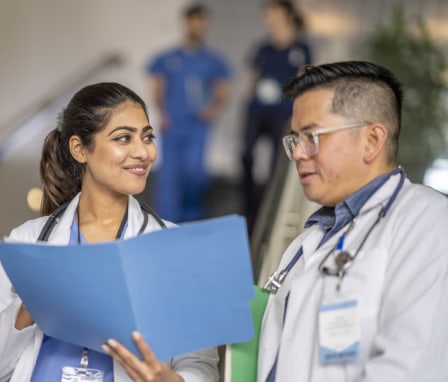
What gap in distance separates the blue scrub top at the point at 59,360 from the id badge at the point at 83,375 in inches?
0.4

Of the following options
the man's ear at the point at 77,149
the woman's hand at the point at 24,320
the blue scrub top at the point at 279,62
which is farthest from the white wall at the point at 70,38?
the woman's hand at the point at 24,320

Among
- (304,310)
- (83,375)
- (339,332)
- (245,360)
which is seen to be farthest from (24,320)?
(339,332)

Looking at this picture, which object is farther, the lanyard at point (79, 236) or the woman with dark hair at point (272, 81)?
the woman with dark hair at point (272, 81)

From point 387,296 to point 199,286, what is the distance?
45 centimetres

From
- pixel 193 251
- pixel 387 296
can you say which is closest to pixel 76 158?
pixel 193 251

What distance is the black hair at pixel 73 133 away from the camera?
102 inches

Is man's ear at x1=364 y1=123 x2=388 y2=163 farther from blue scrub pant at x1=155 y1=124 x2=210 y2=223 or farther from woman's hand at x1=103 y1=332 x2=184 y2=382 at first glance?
blue scrub pant at x1=155 y1=124 x2=210 y2=223

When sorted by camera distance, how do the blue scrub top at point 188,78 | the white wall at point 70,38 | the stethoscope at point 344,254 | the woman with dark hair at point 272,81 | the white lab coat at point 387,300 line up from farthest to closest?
the white wall at point 70,38 → the blue scrub top at point 188,78 → the woman with dark hair at point 272,81 → the stethoscope at point 344,254 → the white lab coat at point 387,300

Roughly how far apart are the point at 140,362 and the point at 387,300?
24.5 inches

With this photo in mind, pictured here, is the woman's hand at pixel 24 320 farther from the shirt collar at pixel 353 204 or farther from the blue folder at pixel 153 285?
the shirt collar at pixel 353 204

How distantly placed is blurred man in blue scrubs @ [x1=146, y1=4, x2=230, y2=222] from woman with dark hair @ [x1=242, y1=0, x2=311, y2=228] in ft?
2.25

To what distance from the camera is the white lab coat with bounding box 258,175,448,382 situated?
2.05 meters

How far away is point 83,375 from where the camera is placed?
8.04 ft

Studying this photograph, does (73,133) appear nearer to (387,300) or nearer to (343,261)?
(343,261)
